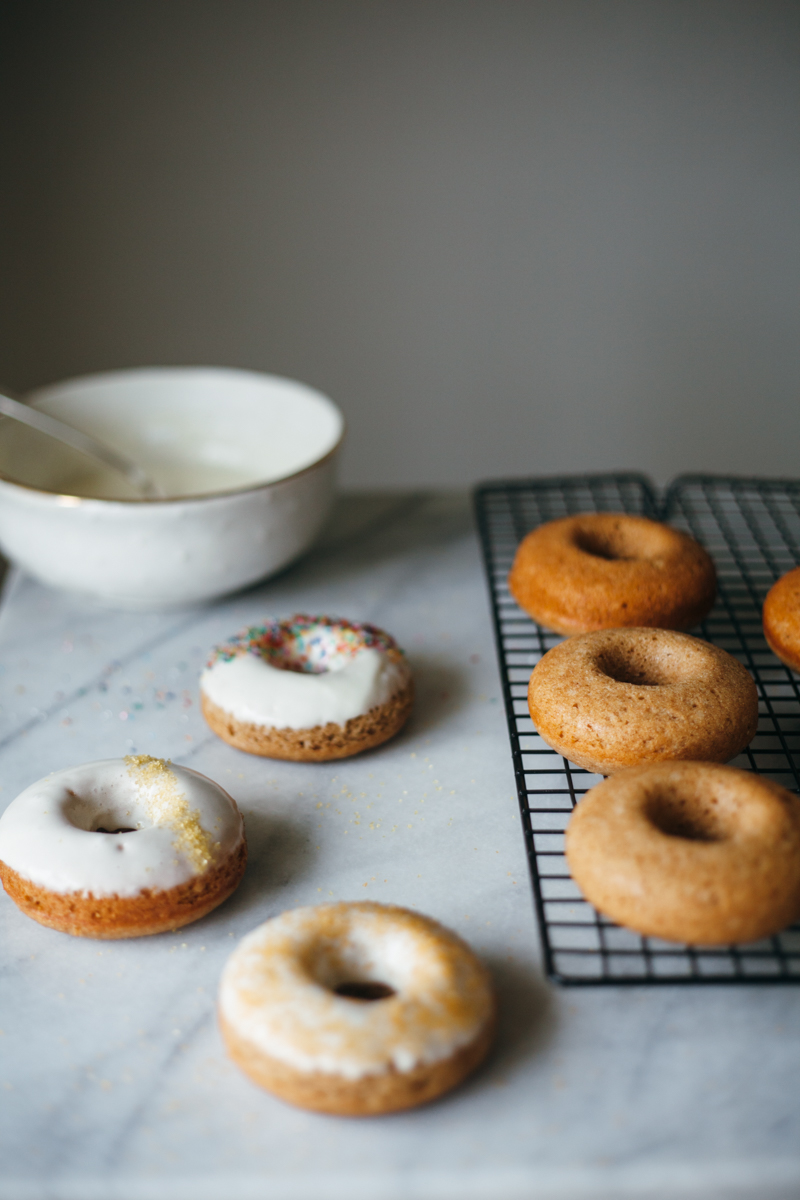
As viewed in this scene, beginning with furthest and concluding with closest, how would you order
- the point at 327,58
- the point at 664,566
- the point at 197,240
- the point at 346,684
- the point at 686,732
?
the point at 197,240 < the point at 327,58 < the point at 664,566 < the point at 346,684 < the point at 686,732

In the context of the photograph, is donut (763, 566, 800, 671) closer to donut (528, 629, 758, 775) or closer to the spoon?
donut (528, 629, 758, 775)

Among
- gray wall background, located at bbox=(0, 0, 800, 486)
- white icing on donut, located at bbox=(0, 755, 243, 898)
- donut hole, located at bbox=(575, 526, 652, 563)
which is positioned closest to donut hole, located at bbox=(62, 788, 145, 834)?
white icing on donut, located at bbox=(0, 755, 243, 898)

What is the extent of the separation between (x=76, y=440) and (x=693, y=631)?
3.51ft

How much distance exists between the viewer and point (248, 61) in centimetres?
247

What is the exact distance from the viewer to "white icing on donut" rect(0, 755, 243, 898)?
0.94 m

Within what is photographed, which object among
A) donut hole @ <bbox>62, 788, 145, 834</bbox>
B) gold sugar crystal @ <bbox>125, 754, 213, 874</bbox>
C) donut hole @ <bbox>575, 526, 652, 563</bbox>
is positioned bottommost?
donut hole @ <bbox>62, 788, 145, 834</bbox>

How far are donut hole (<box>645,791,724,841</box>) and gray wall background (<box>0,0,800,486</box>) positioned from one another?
2.07 m

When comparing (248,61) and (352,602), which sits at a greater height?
(248,61)

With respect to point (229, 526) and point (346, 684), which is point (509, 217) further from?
point (346, 684)

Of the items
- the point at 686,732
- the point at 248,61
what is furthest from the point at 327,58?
the point at 686,732

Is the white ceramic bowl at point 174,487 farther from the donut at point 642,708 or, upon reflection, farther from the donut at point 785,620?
the donut at point 785,620

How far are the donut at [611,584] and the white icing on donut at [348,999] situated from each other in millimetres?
579

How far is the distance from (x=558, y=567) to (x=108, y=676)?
681mm

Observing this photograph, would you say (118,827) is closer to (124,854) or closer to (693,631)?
(124,854)
